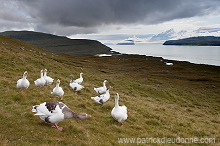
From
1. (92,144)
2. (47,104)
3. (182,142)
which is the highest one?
(47,104)

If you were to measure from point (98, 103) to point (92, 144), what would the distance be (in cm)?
774

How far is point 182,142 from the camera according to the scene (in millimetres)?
9922

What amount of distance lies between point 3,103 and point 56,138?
19.3 feet

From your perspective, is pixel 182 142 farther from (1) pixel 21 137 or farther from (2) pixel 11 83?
(2) pixel 11 83

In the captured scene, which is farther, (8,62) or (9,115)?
(8,62)

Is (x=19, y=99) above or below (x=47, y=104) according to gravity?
below

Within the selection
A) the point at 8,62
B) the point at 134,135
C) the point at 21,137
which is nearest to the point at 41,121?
the point at 21,137

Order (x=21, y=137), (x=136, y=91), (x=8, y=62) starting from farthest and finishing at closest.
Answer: (x=136, y=91) < (x=8, y=62) < (x=21, y=137)

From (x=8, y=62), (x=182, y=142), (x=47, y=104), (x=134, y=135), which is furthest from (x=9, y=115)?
(x=8, y=62)

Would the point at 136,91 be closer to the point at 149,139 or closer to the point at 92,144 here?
the point at 149,139

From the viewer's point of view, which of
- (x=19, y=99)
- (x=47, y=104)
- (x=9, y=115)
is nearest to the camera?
(x=47, y=104)

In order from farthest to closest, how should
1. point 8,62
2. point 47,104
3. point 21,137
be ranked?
1. point 8,62
2. point 47,104
3. point 21,137

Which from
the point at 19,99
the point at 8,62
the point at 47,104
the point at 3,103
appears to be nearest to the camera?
the point at 47,104

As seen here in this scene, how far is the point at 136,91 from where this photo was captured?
3144 centimetres
